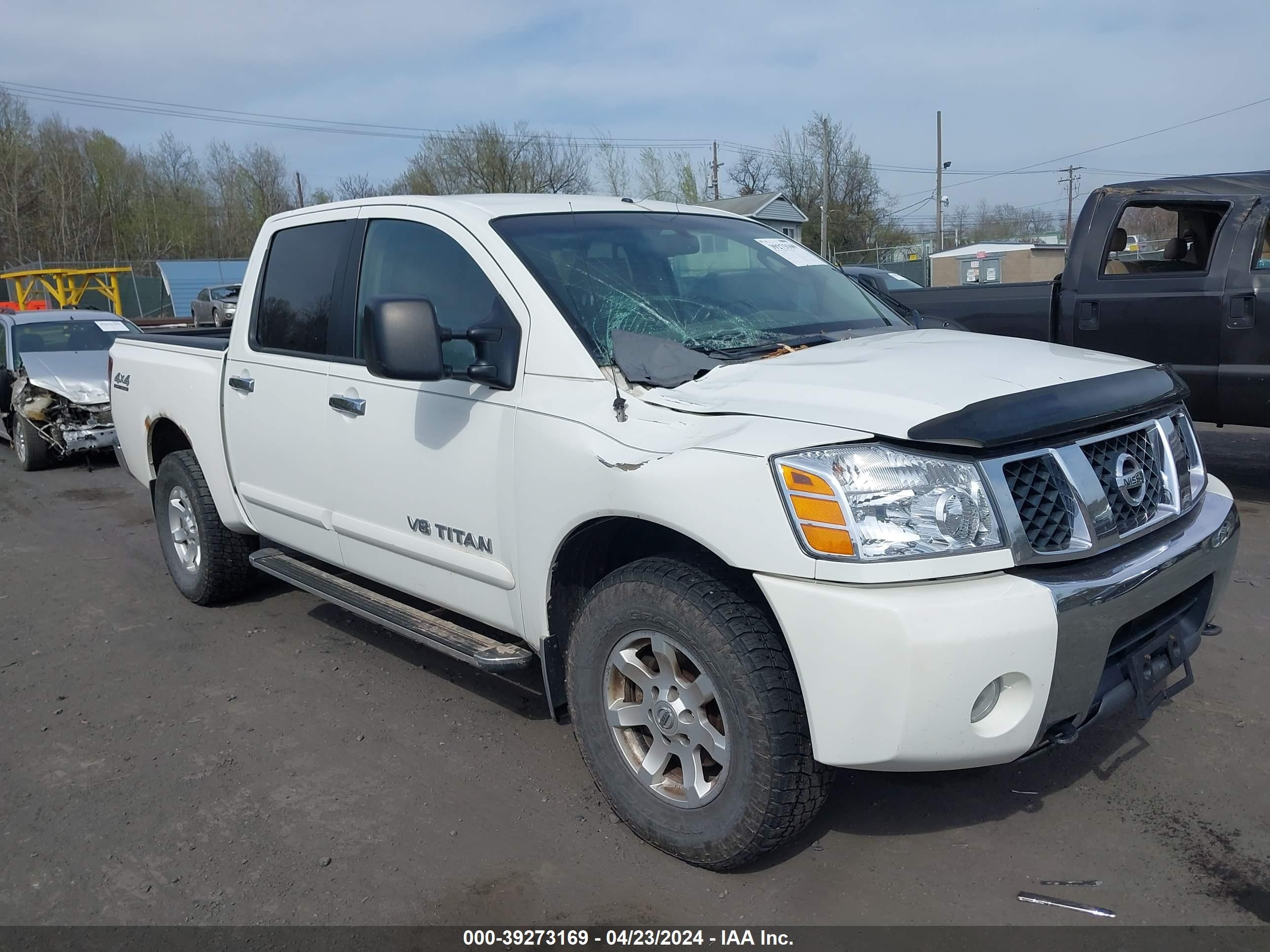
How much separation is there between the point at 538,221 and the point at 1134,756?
2733 mm

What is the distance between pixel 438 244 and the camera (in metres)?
3.63

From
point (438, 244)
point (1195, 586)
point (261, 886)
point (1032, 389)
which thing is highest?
point (438, 244)

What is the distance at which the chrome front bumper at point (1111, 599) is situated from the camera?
2416 mm

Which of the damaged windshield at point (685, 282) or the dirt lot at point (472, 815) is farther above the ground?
the damaged windshield at point (685, 282)

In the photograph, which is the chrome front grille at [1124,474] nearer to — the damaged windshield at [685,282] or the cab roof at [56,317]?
the damaged windshield at [685,282]

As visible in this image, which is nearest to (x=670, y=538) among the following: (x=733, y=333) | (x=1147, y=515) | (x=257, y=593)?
(x=733, y=333)

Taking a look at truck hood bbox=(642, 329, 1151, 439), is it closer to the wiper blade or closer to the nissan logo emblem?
the wiper blade

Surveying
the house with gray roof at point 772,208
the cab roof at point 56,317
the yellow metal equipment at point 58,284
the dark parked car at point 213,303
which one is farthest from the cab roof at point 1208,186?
the house with gray roof at point 772,208

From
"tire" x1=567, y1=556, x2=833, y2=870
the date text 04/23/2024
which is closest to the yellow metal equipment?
"tire" x1=567, y1=556, x2=833, y2=870

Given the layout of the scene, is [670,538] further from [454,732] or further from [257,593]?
[257,593]

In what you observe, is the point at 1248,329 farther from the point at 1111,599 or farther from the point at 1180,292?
the point at 1111,599

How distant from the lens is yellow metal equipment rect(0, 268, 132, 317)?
87.3ft

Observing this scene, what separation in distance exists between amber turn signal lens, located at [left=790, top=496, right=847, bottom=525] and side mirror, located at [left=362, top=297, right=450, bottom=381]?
1310 mm

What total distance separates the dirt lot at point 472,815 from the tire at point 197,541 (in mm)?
565
